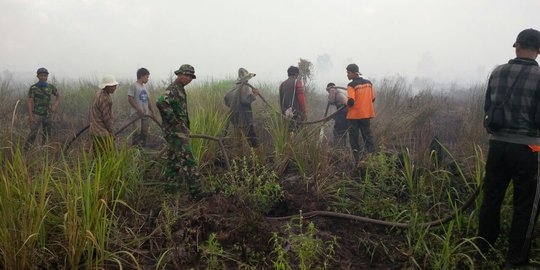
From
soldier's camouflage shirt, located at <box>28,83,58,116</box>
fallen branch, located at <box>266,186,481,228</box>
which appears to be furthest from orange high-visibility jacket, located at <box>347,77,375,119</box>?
soldier's camouflage shirt, located at <box>28,83,58,116</box>

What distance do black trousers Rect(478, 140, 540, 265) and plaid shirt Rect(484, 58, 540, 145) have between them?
0.32 ft

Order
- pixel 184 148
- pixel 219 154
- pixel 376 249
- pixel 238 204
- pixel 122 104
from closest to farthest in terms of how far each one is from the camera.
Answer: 1. pixel 376 249
2. pixel 238 204
3. pixel 184 148
4. pixel 219 154
5. pixel 122 104

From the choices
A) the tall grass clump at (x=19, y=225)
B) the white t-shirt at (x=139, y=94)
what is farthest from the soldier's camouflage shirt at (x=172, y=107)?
the white t-shirt at (x=139, y=94)

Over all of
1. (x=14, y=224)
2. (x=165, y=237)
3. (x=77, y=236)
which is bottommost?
(x=165, y=237)

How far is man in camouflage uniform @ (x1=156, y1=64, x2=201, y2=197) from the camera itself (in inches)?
160

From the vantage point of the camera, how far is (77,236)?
2.45 m

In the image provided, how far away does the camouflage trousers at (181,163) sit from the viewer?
4.08 meters

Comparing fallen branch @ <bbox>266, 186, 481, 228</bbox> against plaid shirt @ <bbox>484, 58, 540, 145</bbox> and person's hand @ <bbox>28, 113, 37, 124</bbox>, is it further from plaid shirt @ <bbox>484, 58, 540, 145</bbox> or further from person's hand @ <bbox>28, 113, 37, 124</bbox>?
person's hand @ <bbox>28, 113, 37, 124</bbox>

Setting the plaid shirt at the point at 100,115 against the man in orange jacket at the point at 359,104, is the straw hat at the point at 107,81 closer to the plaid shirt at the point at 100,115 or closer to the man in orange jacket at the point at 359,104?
the plaid shirt at the point at 100,115

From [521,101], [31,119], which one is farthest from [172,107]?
[31,119]

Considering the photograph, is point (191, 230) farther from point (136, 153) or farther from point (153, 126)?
point (153, 126)

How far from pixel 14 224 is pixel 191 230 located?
4.27 ft

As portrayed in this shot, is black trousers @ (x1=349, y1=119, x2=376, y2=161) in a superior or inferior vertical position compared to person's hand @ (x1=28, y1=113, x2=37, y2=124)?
inferior

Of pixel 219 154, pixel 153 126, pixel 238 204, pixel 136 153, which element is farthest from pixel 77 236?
pixel 153 126
